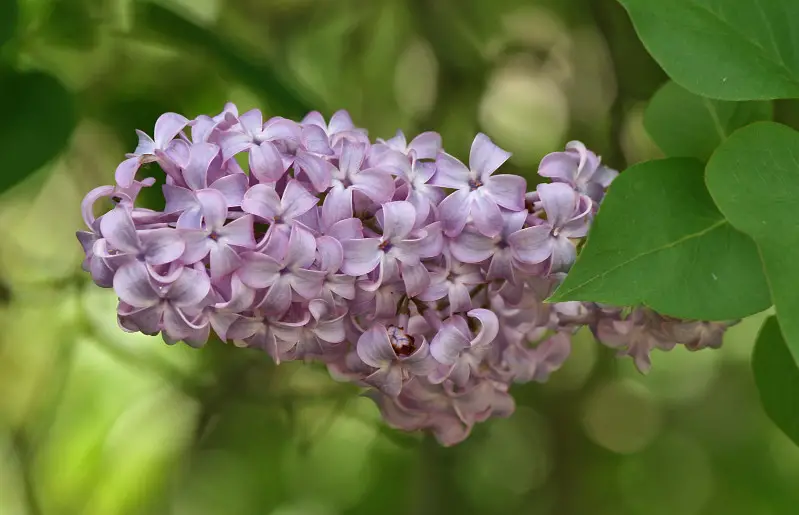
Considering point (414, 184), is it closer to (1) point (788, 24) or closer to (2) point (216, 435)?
(1) point (788, 24)

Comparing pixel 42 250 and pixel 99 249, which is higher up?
pixel 99 249

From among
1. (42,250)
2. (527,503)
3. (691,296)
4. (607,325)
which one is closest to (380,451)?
(527,503)

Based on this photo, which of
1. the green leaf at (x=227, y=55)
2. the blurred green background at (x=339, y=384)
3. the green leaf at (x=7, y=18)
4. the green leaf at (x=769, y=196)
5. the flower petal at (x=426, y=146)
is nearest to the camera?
the green leaf at (x=769, y=196)

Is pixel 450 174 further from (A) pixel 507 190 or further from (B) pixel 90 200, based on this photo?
(B) pixel 90 200

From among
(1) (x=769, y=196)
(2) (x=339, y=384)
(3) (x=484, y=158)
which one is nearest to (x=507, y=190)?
(3) (x=484, y=158)

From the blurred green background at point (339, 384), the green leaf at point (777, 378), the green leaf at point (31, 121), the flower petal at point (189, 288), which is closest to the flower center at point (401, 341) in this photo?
the flower petal at point (189, 288)

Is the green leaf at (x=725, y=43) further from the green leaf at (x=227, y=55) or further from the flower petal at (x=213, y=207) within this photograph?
the green leaf at (x=227, y=55)

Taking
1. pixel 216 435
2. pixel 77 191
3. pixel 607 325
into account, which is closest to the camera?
pixel 607 325
